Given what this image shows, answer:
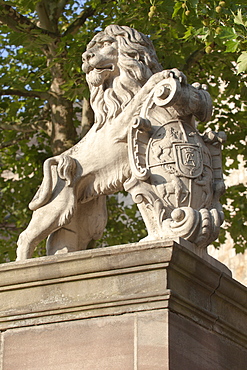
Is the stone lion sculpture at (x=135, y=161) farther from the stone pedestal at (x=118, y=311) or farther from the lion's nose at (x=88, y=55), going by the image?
the stone pedestal at (x=118, y=311)

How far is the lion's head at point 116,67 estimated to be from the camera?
543 centimetres

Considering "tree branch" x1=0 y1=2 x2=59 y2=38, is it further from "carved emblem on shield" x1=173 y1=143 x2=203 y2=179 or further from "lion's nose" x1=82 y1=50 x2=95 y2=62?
"carved emblem on shield" x1=173 y1=143 x2=203 y2=179

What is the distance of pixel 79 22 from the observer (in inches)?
396

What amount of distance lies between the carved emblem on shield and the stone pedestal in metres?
0.52

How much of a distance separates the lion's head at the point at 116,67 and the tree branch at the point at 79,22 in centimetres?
A: 439

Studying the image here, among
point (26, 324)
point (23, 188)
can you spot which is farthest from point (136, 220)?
point (26, 324)

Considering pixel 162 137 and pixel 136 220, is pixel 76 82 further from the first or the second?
pixel 162 137

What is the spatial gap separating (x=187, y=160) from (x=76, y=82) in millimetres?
4756

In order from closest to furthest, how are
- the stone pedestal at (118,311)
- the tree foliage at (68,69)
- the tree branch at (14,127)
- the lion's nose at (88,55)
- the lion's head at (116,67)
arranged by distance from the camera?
the stone pedestal at (118,311) → the lion's head at (116,67) → the lion's nose at (88,55) → the tree foliage at (68,69) → the tree branch at (14,127)

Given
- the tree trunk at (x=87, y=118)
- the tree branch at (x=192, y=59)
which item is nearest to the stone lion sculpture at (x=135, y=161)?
the tree trunk at (x=87, y=118)

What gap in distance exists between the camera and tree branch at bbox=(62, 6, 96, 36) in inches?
391

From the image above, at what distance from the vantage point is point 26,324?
4758 mm

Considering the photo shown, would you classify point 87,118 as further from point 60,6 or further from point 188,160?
point 188,160

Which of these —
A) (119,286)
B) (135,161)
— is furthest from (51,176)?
(119,286)
